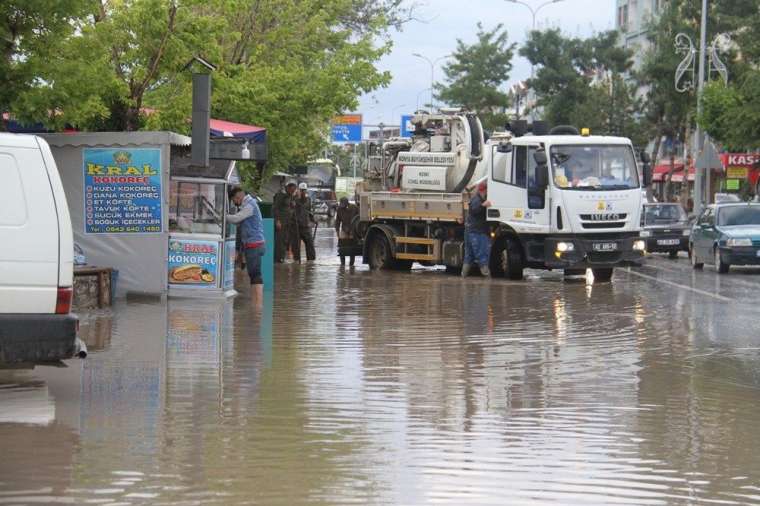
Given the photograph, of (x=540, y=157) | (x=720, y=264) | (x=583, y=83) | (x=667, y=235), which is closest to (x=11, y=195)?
(x=540, y=157)

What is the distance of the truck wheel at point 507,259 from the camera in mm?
26875

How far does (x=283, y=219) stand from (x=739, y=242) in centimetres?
1110

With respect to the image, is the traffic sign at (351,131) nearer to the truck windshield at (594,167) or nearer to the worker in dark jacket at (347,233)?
the worker in dark jacket at (347,233)

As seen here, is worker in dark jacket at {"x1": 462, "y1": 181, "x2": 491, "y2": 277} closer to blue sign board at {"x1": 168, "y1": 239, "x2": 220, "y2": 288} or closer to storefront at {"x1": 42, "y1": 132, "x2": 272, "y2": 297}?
storefront at {"x1": 42, "y1": 132, "x2": 272, "y2": 297}

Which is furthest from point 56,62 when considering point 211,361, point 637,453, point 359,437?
point 637,453

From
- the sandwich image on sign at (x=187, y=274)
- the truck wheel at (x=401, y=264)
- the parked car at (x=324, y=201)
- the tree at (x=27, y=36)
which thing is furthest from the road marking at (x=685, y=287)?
the parked car at (x=324, y=201)

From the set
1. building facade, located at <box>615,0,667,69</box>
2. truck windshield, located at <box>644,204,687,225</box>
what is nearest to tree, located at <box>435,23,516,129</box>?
building facade, located at <box>615,0,667,69</box>

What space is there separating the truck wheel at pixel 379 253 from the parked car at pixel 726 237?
24.4 ft

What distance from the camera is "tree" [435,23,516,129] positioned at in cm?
8994

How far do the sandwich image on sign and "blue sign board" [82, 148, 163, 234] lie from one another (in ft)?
2.42

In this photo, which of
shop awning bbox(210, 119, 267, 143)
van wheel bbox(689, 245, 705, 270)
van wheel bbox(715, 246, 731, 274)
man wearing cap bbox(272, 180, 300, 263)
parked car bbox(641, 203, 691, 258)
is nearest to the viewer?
shop awning bbox(210, 119, 267, 143)

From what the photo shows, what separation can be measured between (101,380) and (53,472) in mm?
3849

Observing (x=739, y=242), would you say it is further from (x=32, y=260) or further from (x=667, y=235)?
(x=32, y=260)

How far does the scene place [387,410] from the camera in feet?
33.8
